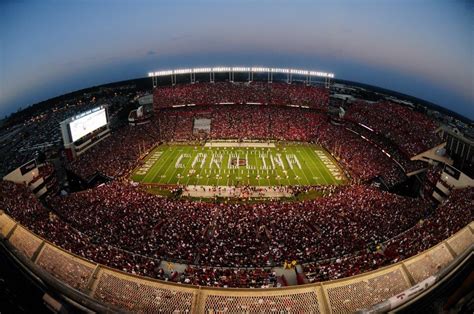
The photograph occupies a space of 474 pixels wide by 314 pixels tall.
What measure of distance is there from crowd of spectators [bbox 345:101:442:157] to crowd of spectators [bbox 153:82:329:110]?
31.6 feet

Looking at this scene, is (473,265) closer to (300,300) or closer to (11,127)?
(300,300)

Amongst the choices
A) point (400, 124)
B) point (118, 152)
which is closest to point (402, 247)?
point (400, 124)

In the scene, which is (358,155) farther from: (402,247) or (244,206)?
(402,247)

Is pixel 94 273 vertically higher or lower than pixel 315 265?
higher

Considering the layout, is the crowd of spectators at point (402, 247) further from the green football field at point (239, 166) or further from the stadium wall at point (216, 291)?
the green football field at point (239, 166)

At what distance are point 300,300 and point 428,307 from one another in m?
2.83

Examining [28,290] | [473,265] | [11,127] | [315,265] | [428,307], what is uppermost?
[473,265]

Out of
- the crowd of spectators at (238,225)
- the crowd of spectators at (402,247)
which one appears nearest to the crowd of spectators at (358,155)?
the crowd of spectators at (238,225)

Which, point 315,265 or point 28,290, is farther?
point 315,265

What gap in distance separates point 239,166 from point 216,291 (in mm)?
37105

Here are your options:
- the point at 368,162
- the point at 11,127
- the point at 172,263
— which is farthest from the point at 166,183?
the point at 11,127

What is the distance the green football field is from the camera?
39594 mm

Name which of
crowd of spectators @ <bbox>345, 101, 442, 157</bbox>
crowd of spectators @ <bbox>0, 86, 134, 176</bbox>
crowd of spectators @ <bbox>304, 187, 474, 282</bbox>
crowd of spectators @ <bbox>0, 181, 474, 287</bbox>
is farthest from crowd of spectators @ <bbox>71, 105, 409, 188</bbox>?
crowd of spectators @ <bbox>304, 187, 474, 282</bbox>

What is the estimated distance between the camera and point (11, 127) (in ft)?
233
